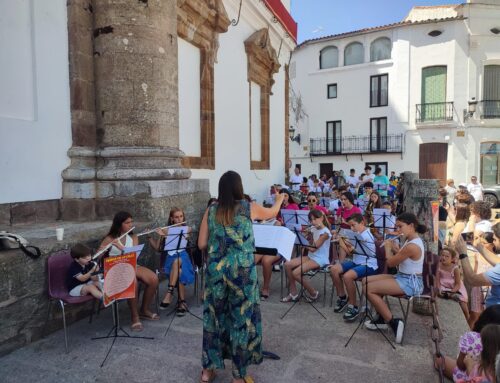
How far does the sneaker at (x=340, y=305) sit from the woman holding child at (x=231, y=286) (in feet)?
6.08

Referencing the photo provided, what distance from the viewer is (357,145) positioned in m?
24.0

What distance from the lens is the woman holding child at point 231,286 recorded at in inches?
113

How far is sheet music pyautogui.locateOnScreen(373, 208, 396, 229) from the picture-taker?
20.1 feet

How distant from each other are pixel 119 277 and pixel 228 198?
4.31 ft

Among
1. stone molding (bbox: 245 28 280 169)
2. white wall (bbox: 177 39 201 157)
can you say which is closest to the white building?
stone molding (bbox: 245 28 280 169)

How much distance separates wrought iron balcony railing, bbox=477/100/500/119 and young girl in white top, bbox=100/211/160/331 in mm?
21987

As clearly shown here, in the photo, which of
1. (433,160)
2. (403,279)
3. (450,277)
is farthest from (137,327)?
(433,160)

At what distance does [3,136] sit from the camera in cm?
429

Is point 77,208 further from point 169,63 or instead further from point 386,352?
point 386,352

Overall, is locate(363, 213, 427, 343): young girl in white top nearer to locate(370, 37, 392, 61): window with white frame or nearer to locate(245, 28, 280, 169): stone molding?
locate(245, 28, 280, 169): stone molding

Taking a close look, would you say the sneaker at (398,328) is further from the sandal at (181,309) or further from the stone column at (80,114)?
the stone column at (80,114)

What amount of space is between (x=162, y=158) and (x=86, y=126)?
1.02 m

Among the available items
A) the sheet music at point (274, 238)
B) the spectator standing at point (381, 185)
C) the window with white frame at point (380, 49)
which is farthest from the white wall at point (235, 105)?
the window with white frame at point (380, 49)

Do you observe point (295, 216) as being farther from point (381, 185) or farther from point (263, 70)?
point (381, 185)
